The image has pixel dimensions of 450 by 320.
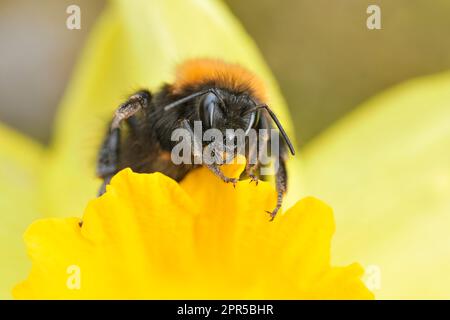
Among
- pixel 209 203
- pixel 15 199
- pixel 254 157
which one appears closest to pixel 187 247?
pixel 209 203

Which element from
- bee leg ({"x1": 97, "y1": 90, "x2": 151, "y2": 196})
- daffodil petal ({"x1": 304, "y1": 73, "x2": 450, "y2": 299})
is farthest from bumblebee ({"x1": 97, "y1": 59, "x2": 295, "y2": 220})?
daffodil petal ({"x1": 304, "y1": 73, "x2": 450, "y2": 299})

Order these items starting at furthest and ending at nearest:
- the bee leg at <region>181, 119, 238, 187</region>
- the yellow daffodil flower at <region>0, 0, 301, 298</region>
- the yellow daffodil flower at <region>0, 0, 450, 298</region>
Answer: the yellow daffodil flower at <region>0, 0, 301, 298</region> → the yellow daffodil flower at <region>0, 0, 450, 298</region> → the bee leg at <region>181, 119, 238, 187</region>

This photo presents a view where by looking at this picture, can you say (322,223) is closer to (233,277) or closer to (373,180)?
(233,277)

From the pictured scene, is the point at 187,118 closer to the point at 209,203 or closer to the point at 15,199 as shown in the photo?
the point at 209,203

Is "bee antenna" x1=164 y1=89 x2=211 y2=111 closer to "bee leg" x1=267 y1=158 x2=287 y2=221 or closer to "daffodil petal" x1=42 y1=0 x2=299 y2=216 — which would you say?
"bee leg" x1=267 y1=158 x2=287 y2=221

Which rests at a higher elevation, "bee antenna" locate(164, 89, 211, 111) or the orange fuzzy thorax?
the orange fuzzy thorax

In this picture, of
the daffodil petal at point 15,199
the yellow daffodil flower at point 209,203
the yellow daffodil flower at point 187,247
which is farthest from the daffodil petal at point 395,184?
the daffodil petal at point 15,199

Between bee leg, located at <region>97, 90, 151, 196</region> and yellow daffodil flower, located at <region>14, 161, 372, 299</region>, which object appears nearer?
yellow daffodil flower, located at <region>14, 161, 372, 299</region>
